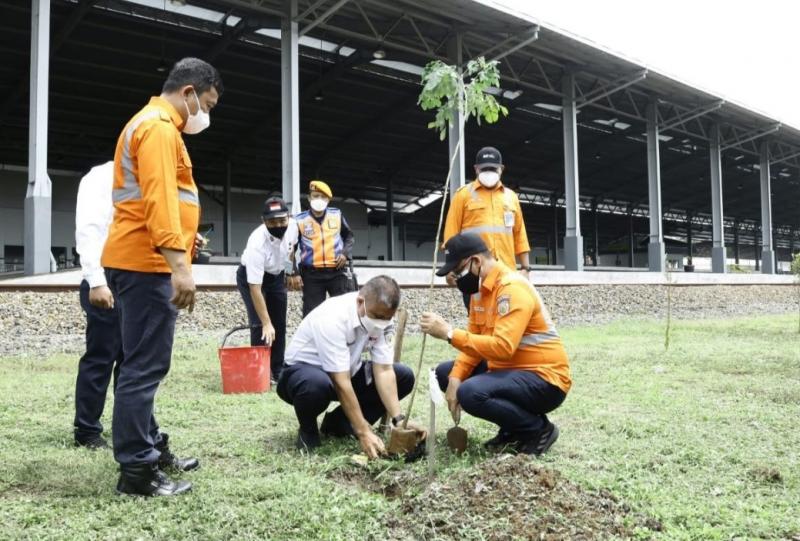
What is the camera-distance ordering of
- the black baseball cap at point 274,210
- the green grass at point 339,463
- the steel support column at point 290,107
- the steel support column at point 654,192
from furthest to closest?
the steel support column at point 654,192 → the steel support column at point 290,107 → the black baseball cap at point 274,210 → the green grass at point 339,463

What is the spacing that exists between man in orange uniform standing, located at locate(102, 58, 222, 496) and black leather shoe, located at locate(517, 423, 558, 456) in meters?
1.69

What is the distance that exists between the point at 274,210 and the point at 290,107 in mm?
8555

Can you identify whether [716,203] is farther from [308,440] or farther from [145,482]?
[145,482]

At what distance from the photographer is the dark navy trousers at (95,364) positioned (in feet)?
11.2

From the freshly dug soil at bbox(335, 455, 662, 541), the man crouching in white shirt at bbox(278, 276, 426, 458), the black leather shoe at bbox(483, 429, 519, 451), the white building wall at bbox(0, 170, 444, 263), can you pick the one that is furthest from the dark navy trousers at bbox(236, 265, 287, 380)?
the white building wall at bbox(0, 170, 444, 263)

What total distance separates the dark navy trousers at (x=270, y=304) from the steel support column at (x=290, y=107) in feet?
24.9

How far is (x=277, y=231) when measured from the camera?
5.24 metres

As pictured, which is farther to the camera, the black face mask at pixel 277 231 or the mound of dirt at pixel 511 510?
the black face mask at pixel 277 231

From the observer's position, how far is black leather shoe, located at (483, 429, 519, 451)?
347 cm

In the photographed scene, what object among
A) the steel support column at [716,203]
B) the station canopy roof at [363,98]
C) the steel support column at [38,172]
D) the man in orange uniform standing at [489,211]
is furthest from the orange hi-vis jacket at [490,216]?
the steel support column at [716,203]

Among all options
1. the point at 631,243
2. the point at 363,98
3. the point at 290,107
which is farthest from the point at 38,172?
the point at 631,243

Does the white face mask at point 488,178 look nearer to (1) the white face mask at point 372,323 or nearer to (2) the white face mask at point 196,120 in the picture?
(1) the white face mask at point 372,323

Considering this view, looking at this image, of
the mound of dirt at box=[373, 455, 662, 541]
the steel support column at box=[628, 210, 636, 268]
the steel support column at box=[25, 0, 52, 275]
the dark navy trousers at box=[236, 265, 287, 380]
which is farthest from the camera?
the steel support column at box=[628, 210, 636, 268]

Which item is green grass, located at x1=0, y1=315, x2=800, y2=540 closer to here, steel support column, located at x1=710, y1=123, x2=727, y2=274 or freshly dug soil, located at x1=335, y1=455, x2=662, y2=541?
freshly dug soil, located at x1=335, y1=455, x2=662, y2=541
